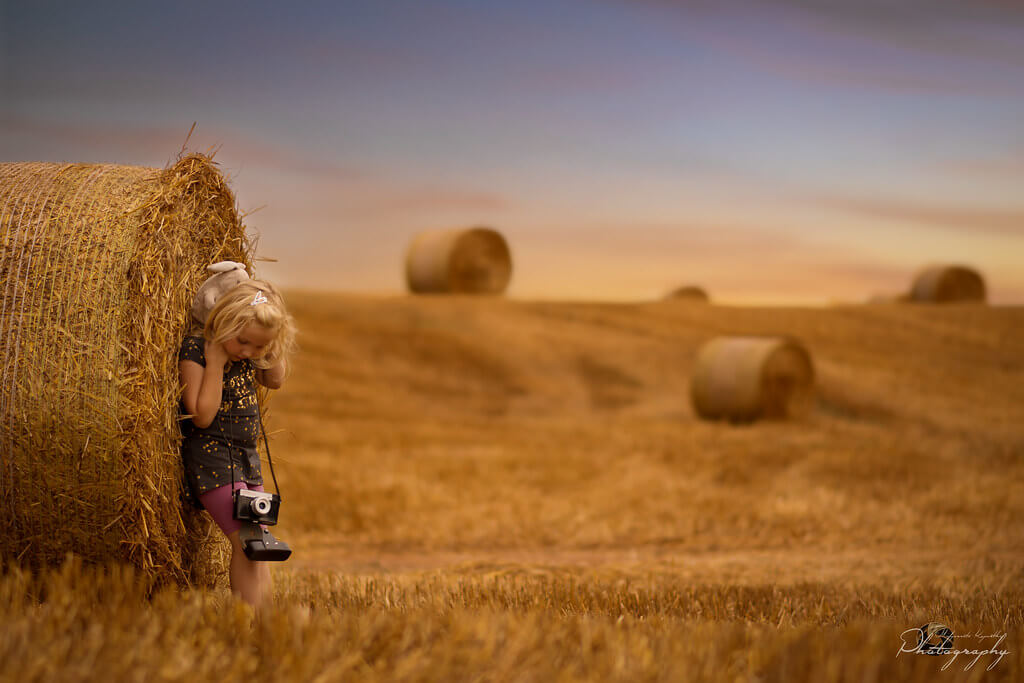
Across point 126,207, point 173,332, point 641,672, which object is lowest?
point 641,672

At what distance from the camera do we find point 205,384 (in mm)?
4152

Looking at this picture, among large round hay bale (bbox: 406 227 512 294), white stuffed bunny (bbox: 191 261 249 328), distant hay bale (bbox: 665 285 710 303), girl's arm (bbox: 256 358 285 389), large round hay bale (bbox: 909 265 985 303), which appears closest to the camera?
white stuffed bunny (bbox: 191 261 249 328)

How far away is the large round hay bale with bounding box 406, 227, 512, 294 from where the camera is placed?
936 inches

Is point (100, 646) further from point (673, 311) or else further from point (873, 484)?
point (673, 311)

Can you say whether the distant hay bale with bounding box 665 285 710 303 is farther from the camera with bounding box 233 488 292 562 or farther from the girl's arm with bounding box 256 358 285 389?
the camera with bounding box 233 488 292 562

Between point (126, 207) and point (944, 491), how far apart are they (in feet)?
31.0

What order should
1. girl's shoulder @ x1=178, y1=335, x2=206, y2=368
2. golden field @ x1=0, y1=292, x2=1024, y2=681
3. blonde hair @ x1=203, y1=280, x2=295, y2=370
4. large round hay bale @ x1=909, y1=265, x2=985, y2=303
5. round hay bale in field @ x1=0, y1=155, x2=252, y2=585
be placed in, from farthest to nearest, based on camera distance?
large round hay bale @ x1=909, y1=265, x2=985, y2=303, girl's shoulder @ x1=178, y1=335, x2=206, y2=368, blonde hair @ x1=203, y1=280, x2=295, y2=370, round hay bale in field @ x1=0, y1=155, x2=252, y2=585, golden field @ x1=0, y1=292, x2=1024, y2=681

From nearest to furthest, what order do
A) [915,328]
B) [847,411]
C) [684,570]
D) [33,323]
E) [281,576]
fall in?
[33,323]
[281,576]
[684,570]
[847,411]
[915,328]

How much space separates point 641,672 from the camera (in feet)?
10.3

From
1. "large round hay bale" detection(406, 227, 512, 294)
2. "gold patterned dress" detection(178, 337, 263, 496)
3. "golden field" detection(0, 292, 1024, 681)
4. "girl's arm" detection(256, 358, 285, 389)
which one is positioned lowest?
"golden field" detection(0, 292, 1024, 681)

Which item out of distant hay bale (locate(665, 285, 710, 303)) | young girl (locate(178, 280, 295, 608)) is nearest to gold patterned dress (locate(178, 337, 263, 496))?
young girl (locate(178, 280, 295, 608))

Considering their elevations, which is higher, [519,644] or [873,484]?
[519,644]

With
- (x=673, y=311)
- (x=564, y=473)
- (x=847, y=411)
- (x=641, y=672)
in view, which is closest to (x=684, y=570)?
(x=564, y=473)

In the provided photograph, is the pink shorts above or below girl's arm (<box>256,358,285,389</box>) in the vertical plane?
below
